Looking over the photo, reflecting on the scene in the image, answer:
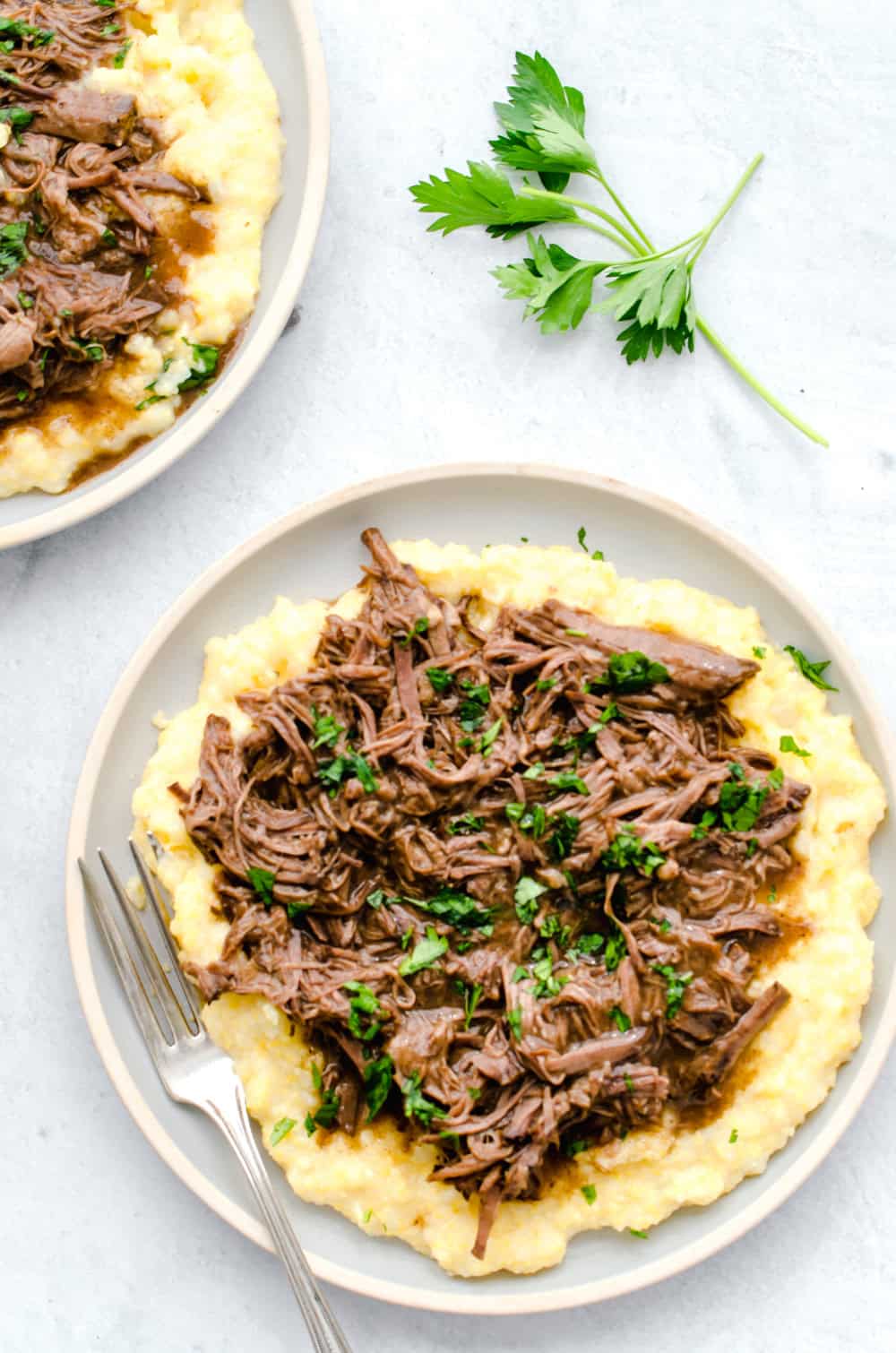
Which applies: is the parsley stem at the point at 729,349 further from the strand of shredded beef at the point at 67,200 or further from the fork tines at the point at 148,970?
the fork tines at the point at 148,970

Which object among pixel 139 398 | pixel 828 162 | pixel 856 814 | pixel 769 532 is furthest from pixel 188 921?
pixel 828 162

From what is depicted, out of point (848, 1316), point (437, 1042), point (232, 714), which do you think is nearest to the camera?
point (437, 1042)

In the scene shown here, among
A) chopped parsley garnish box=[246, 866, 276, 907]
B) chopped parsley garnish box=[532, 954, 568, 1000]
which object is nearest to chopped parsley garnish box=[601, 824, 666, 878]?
chopped parsley garnish box=[532, 954, 568, 1000]

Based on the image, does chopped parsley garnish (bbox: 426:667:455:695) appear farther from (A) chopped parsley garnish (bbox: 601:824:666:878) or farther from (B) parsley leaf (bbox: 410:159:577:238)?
(B) parsley leaf (bbox: 410:159:577:238)

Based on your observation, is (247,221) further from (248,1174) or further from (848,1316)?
(848,1316)

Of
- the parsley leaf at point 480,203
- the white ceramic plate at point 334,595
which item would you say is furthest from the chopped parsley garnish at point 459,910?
the parsley leaf at point 480,203

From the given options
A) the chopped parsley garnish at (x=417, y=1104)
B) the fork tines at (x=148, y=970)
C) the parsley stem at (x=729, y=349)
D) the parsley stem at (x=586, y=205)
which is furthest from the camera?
the parsley stem at (x=729, y=349)
